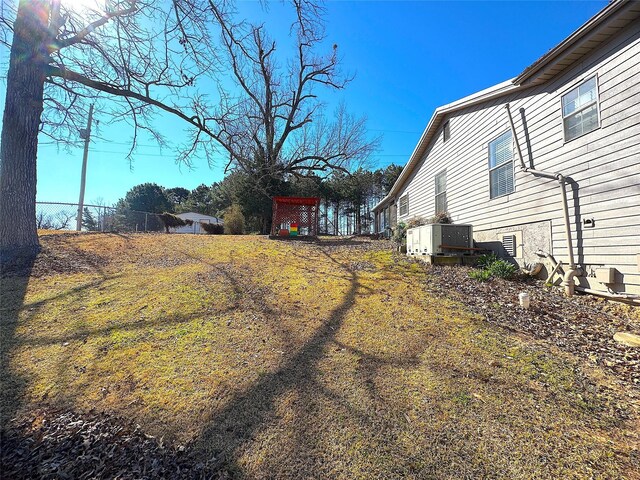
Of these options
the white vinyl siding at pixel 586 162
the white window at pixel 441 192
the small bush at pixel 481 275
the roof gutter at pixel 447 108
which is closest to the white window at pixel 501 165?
the white vinyl siding at pixel 586 162

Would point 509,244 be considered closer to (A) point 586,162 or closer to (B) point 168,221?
(A) point 586,162

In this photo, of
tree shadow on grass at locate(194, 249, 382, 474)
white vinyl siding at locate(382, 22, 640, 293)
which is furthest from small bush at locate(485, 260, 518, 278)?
tree shadow on grass at locate(194, 249, 382, 474)

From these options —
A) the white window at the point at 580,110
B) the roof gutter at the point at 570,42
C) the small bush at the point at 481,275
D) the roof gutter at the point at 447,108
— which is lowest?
the small bush at the point at 481,275

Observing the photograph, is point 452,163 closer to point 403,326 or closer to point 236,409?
point 403,326

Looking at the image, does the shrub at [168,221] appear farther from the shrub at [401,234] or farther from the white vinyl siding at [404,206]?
the shrub at [401,234]

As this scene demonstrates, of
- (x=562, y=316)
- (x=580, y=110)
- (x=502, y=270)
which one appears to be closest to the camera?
(x=562, y=316)

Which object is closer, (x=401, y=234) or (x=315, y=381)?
(x=315, y=381)

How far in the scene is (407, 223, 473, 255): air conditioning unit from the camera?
6.82 m

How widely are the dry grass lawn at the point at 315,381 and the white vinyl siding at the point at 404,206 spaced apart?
1002 cm

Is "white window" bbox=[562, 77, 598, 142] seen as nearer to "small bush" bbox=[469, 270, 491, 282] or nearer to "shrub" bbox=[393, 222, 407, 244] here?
"small bush" bbox=[469, 270, 491, 282]

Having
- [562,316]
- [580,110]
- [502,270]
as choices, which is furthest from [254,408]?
[580,110]

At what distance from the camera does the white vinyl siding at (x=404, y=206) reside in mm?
14005

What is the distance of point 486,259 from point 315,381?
5915mm

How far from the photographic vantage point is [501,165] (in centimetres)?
685
